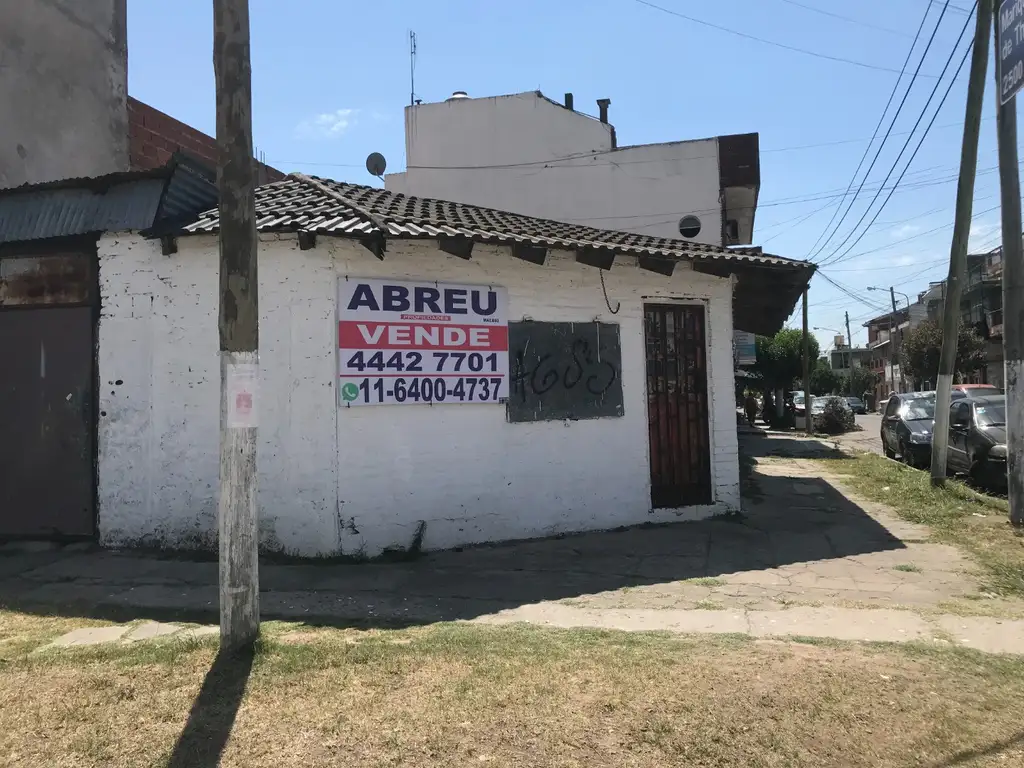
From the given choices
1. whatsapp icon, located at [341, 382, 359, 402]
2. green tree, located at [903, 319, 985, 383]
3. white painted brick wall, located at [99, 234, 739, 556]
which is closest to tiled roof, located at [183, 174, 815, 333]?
white painted brick wall, located at [99, 234, 739, 556]

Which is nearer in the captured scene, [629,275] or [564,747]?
[564,747]

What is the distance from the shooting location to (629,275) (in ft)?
28.4

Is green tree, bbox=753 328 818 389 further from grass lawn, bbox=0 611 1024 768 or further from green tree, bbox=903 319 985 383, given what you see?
grass lawn, bbox=0 611 1024 768

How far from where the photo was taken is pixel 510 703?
3.63 m

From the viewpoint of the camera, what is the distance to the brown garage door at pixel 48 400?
24.0 feet

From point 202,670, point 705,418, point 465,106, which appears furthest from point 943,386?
point 465,106

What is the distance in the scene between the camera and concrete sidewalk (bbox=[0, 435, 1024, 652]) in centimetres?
508

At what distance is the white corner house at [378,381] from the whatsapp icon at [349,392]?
0.4 inches

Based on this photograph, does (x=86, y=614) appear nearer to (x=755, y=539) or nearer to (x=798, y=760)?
(x=798, y=760)

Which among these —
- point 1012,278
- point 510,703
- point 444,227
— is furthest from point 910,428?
point 510,703

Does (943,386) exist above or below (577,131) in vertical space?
below

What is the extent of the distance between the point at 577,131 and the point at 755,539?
1639 centimetres

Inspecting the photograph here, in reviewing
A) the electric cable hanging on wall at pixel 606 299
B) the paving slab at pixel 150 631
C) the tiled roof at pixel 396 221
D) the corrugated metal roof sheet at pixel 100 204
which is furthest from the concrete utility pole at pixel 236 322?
the electric cable hanging on wall at pixel 606 299

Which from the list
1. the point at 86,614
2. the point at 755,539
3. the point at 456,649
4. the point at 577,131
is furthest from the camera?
the point at 577,131
